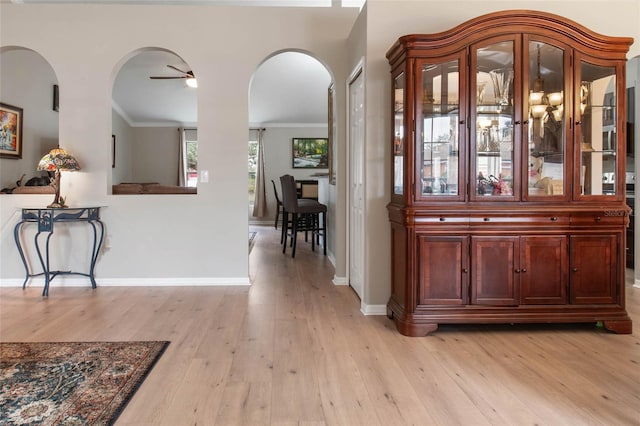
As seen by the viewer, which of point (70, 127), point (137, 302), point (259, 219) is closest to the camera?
point (137, 302)

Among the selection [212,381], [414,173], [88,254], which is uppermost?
[414,173]

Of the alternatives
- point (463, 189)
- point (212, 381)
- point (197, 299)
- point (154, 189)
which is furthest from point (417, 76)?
point (154, 189)

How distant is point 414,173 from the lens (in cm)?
302

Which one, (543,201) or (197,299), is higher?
(543,201)

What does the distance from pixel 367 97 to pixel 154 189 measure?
7.86 ft

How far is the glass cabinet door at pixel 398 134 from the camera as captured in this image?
319 cm

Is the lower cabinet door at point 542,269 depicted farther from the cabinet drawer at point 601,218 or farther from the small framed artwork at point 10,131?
the small framed artwork at point 10,131

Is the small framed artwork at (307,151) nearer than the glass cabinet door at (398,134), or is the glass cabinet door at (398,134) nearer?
the glass cabinet door at (398,134)

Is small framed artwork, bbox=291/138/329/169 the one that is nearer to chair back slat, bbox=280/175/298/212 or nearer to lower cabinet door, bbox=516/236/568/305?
chair back slat, bbox=280/175/298/212

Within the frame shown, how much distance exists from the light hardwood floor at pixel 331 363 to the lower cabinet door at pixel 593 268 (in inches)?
10.1

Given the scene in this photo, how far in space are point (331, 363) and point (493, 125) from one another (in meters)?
1.93

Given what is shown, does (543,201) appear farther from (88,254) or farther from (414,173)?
(88,254)

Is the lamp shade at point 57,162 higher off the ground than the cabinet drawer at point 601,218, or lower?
higher

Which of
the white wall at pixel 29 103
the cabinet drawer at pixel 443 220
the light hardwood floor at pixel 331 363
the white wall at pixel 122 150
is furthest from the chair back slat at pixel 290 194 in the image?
the white wall at pixel 122 150
